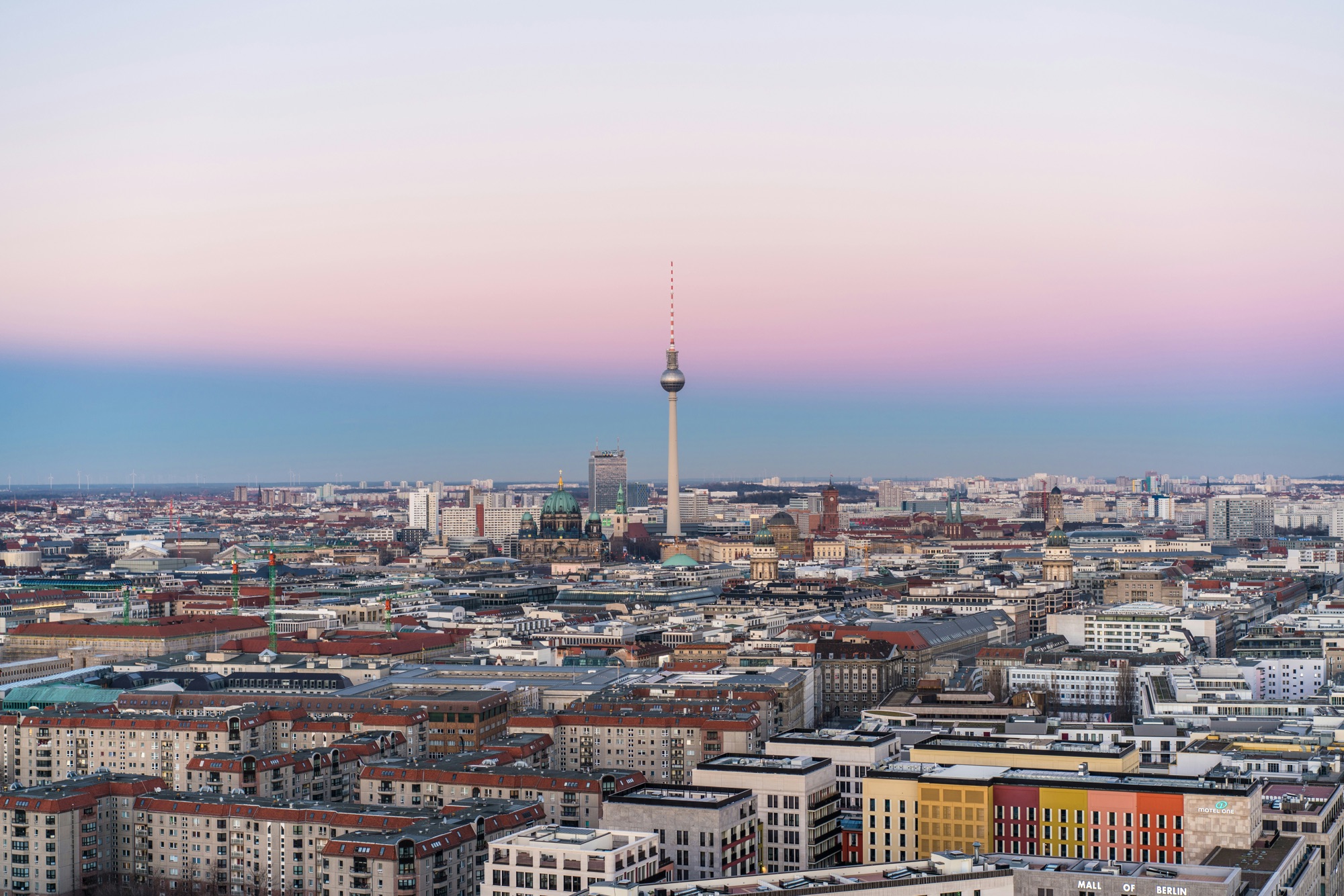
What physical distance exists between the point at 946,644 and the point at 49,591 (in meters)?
49.5

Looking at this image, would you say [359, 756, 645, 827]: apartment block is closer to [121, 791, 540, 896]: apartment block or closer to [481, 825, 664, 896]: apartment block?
[121, 791, 540, 896]: apartment block

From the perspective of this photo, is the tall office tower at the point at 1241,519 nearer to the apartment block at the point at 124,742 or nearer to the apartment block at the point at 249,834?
the apartment block at the point at 124,742

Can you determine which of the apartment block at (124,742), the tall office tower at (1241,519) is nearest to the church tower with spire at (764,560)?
the tall office tower at (1241,519)

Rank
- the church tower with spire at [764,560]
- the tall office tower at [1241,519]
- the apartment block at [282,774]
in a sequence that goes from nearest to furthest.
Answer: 1. the apartment block at [282,774]
2. the church tower with spire at [764,560]
3. the tall office tower at [1241,519]

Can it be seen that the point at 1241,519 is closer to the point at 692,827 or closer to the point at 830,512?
the point at 830,512

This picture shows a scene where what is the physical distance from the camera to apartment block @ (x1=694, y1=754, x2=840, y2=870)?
40.1 m

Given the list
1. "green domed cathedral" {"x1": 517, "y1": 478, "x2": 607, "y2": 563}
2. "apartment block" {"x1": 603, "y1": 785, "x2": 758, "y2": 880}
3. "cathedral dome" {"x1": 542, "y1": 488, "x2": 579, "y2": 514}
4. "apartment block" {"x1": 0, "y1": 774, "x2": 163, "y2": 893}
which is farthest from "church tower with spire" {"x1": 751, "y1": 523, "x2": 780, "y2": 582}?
"apartment block" {"x1": 603, "y1": 785, "x2": 758, "y2": 880}

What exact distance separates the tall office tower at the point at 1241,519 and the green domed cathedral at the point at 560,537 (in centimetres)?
6913

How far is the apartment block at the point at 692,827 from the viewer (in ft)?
122

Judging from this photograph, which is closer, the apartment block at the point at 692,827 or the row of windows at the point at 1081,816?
the row of windows at the point at 1081,816

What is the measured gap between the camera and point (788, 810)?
132ft

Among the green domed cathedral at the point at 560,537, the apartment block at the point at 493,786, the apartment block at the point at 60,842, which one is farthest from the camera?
the green domed cathedral at the point at 560,537

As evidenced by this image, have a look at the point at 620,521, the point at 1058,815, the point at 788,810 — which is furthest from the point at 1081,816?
the point at 620,521

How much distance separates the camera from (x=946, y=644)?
255ft
